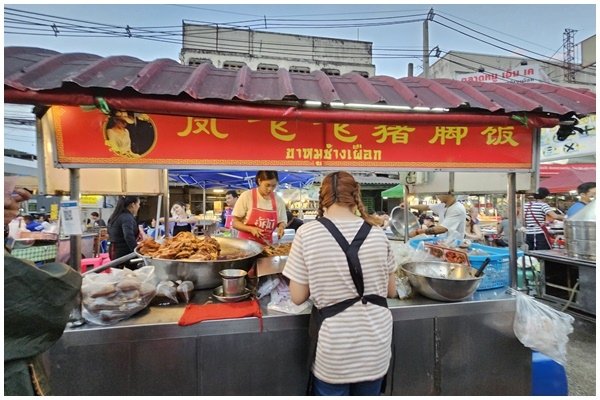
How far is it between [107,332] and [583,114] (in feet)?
12.7

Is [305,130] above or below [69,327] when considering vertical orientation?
above

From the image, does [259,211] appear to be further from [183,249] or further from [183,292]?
[183,292]

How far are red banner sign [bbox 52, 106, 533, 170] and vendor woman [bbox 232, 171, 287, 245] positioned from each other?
1272mm

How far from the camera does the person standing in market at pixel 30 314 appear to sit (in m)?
1.13

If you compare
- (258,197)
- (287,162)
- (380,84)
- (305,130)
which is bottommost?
(258,197)

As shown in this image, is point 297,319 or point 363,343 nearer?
point 363,343

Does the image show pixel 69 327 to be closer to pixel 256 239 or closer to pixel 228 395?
pixel 228 395

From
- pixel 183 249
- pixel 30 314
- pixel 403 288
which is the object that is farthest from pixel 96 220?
pixel 403 288

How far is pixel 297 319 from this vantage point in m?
2.11

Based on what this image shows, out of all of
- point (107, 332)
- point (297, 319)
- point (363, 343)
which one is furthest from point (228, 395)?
point (363, 343)

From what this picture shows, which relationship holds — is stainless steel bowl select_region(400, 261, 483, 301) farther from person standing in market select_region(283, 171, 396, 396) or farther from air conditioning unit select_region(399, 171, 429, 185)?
air conditioning unit select_region(399, 171, 429, 185)

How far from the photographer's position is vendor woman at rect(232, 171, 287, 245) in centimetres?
354

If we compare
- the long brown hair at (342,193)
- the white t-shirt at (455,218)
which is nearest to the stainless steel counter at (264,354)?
the long brown hair at (342,193)

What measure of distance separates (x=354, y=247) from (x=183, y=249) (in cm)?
159
